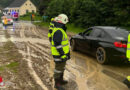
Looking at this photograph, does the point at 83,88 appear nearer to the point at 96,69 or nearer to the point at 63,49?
the point at 63,49

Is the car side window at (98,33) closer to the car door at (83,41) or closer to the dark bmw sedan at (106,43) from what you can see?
the dark bmw sedan at (106,43)

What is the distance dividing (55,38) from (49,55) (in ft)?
14.3

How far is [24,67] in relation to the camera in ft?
21.6

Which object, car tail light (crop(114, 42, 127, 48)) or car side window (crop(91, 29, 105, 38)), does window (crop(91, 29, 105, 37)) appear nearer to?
car side window (crop(91, 29, 105, 38))

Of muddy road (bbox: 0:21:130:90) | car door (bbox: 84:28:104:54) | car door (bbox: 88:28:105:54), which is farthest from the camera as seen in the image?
car door (bbox: 84:28:104:54)

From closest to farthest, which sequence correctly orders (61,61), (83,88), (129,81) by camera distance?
1. (129,81)
2. (61,61)
3. (83,88)

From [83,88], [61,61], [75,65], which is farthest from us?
[75,65]

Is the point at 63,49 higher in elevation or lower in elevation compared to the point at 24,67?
higher

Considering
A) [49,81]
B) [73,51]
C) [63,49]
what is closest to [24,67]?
[49,81]

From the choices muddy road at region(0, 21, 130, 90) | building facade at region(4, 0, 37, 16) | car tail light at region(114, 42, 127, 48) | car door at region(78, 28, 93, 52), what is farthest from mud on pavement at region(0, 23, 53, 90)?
building facade at region(4, 0, 37, 16)

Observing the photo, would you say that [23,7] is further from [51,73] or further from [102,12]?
[51,73]

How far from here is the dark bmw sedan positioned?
6.30 m

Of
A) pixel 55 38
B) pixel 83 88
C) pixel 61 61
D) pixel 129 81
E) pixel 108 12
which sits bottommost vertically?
pixel 83 88

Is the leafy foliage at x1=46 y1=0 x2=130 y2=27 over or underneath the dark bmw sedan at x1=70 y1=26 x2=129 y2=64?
over
